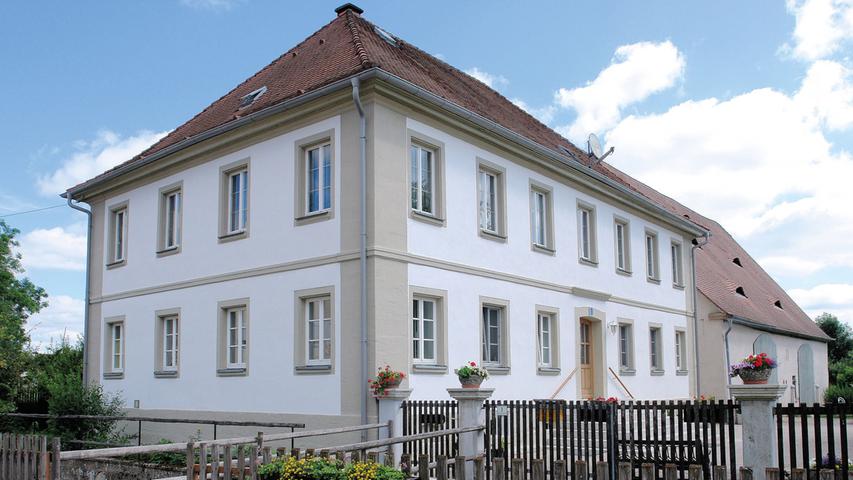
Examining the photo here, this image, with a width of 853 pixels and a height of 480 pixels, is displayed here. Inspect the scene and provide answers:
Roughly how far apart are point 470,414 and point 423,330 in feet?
10.6

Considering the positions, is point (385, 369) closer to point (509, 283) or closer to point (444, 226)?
point (444, 226)

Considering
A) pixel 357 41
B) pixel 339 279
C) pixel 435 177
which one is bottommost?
pixel 339 279

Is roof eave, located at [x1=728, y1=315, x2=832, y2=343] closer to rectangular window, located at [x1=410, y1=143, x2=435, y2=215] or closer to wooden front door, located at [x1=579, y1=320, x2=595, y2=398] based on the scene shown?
wooden front door, located at [x1=579, y1=320, x2=595, y2=398]

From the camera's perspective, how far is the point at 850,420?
32.4 meters

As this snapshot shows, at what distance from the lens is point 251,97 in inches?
742

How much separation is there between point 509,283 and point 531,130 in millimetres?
5856

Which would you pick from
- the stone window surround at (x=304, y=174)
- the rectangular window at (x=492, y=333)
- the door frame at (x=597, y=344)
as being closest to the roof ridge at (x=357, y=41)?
the stone window surround at (x=304, y=174)

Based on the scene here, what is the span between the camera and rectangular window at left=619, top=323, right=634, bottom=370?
22.3m

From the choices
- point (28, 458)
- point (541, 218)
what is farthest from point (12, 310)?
point (28, 458)

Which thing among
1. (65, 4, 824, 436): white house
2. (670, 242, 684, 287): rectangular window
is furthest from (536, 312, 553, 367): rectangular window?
(670, 242, 684, 287): rectangular window

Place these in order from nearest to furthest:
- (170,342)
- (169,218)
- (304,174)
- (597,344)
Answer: (304,174) → (170,342) → (169,218) → (597,344)

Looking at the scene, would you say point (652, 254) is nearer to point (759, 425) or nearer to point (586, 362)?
point (586, 362)

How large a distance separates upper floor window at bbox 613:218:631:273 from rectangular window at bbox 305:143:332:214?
10.1 m

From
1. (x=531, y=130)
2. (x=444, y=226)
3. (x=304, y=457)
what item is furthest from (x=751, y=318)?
(x=304, y=457)
